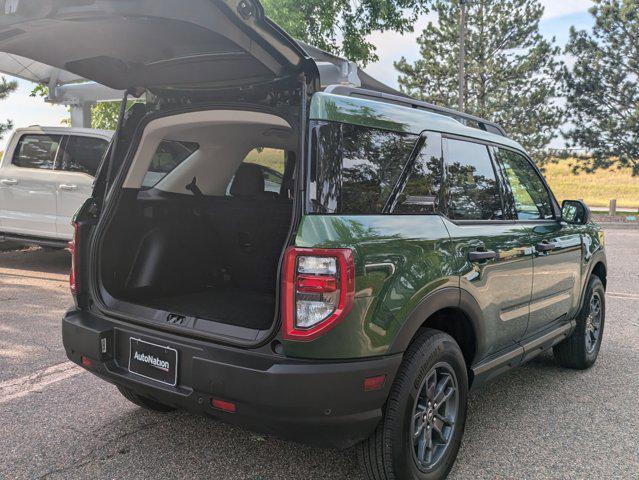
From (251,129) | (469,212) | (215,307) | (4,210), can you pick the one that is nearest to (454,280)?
(469,212)

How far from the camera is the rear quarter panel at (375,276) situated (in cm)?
230

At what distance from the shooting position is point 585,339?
4602 mm

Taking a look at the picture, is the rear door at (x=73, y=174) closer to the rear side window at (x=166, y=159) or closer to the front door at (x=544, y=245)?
the rear side window at (x=166, y=159)

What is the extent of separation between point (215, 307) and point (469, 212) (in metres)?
1.53

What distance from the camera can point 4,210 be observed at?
829 centimetres

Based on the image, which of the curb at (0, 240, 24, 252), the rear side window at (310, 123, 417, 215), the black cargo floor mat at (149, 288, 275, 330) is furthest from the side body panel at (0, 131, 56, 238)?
the rear side window at (310, 123, 417, 215)

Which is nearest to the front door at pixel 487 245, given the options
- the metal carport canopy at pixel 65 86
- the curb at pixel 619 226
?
the metal carport canopy at pixel 65 86

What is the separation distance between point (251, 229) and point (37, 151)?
5898 mm

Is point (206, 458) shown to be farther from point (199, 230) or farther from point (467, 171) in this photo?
point (467, 171)

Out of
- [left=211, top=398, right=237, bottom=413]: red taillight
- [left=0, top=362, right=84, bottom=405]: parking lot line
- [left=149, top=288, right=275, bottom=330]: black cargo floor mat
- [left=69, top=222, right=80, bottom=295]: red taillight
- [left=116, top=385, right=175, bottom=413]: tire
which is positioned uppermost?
[left=69, top=222, right=80, bottom=295]: red taillight

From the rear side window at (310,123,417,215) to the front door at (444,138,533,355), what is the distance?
0.46 meters

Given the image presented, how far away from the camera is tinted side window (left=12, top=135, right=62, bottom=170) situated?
802 cm

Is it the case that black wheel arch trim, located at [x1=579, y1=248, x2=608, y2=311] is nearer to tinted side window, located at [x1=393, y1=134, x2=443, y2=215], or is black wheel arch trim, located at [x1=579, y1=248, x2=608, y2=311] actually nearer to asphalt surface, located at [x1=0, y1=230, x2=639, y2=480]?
asphalt surface, located at [x1=0, y1=230, x2=639, y2=480]

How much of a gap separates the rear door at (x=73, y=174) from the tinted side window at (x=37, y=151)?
190 mm
